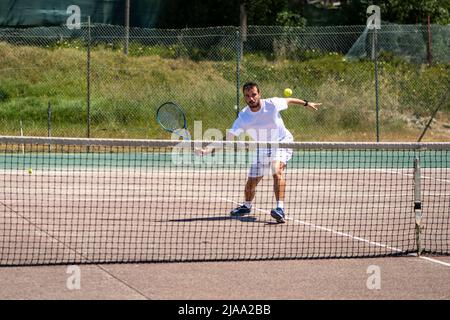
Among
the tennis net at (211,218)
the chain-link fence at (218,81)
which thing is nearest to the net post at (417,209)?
the tennis net at (211,218)

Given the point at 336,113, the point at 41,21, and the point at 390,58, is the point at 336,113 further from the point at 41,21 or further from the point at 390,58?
the point at 41,21

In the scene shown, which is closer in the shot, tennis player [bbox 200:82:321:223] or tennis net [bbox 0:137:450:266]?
tennis net [bbox 0:137:450:266]

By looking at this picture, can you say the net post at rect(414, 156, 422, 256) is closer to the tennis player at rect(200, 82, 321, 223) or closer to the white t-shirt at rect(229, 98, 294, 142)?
the tennis player at rect(200, 82, 321, 223)

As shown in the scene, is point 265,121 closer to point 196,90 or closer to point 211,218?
point 211,218

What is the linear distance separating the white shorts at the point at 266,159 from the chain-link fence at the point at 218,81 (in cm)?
1067

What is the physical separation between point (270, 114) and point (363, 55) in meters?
14.1

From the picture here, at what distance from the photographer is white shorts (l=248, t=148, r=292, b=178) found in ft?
36.6

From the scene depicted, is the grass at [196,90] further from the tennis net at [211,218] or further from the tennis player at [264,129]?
the tennis player at [264,129]

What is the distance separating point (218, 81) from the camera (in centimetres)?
2406

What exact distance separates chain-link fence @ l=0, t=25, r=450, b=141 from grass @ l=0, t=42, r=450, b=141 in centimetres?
2

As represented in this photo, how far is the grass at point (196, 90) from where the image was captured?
22.9 metres

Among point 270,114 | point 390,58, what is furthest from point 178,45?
point 270,114

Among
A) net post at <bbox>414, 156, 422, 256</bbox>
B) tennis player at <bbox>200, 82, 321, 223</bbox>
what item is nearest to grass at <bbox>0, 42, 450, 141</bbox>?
tennis player at <bbox>200, 82, 321, 223</bbox>

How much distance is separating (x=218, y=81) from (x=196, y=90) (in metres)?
0.58
